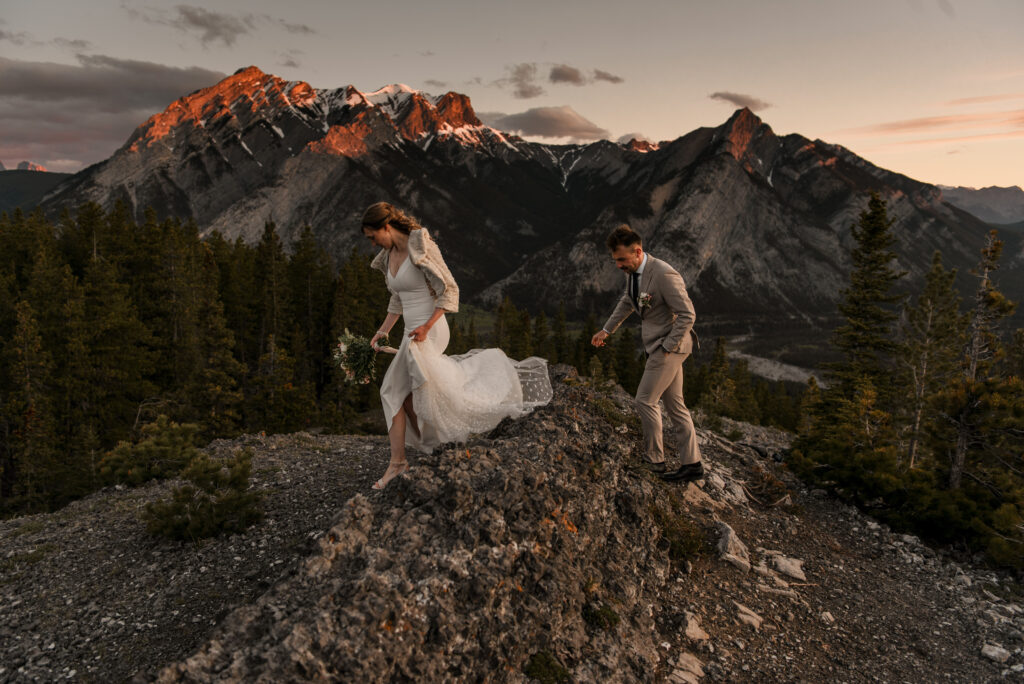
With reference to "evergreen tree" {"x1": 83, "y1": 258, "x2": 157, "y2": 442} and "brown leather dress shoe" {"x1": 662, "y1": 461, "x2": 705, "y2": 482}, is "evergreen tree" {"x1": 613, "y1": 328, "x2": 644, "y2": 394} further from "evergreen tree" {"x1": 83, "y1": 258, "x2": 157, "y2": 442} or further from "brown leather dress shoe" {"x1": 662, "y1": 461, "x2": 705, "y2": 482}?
"brown leather dress shoe" {"x1": 662, "y1": 461, "x2": 705, "y2": 482}

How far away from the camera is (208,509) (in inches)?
258

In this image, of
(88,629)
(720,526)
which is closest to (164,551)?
(88,629)

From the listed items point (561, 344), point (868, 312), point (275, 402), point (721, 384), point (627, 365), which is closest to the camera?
point (868, 312)

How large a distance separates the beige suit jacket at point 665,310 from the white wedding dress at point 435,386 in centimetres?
190

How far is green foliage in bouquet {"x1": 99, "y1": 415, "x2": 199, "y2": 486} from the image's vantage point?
10.1 meters

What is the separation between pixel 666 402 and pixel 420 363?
12.5 feet

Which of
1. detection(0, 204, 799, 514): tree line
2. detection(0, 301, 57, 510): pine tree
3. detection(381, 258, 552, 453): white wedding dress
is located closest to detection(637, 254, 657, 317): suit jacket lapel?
detection(381, 258, 552, 453): white wedding dress

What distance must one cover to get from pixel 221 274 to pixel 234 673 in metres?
47.4

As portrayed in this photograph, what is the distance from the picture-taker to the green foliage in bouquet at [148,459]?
10070mm

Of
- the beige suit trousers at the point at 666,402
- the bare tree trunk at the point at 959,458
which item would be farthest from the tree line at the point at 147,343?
the bare tree trunk at the point at 959,458

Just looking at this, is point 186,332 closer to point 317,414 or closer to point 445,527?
point 317,414

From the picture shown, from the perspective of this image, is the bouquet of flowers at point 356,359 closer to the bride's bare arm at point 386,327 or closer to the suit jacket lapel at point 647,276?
the bride's bare arm at point 386,327

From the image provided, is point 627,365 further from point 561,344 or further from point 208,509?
point 208,509

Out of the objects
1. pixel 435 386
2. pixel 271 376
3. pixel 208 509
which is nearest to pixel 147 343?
pixel 271 376
